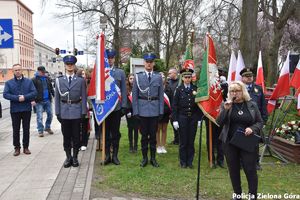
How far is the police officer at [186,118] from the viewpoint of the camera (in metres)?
7.50

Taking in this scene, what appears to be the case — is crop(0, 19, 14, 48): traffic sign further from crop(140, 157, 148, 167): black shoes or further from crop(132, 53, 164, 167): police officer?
crop(140, 157, 148, 167): black shoes

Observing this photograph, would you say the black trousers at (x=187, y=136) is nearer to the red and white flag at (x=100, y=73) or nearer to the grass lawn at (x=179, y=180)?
the grass lawn at (x=179, y=180)

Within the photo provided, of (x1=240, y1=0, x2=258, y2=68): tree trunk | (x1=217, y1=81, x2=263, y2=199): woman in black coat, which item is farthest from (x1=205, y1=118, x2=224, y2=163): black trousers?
(x1=240, y1=0, x2=258, y2=68): tree trunk

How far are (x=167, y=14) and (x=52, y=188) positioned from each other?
80.3 ft

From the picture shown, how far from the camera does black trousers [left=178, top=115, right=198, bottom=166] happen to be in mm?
7497

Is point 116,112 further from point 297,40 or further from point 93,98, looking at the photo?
point 297,40

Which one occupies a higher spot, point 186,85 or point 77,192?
point 186,85

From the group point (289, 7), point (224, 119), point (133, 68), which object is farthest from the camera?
point (289, 7)

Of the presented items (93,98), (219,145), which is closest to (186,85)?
(219,145)

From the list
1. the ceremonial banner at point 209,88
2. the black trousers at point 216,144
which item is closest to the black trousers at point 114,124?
the ceremonial banner at point 209,88

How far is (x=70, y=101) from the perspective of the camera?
746cm

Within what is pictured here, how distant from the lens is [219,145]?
777 centimetres

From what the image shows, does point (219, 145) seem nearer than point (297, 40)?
Yes

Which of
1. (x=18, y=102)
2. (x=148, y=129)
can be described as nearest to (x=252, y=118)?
(x=148, y=129)
